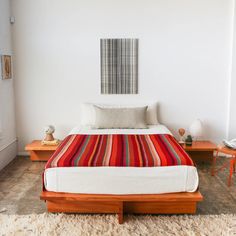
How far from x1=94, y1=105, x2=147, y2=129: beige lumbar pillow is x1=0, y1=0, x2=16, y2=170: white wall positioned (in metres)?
1.29

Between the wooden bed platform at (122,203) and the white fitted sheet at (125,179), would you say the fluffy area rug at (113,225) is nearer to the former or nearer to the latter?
the wooden bed platform at (122,203)

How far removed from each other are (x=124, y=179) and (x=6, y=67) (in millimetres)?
2536

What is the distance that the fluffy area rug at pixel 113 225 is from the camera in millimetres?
2521

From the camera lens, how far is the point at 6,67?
4.16 metres

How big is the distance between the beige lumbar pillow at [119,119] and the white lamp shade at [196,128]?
2.31 feet

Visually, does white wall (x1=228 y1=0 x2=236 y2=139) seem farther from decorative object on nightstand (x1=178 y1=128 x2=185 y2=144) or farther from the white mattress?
the white mattress

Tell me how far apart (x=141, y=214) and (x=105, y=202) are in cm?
37

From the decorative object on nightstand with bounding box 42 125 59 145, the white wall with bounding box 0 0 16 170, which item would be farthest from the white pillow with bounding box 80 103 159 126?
the white wall with bounding box 0 0 16 170

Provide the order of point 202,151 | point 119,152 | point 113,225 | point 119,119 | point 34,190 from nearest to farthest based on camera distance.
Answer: point 113,225, point 119,152, point 34,190, point 119,119, point 202,151

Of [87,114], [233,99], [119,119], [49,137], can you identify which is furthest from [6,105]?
[233,99]

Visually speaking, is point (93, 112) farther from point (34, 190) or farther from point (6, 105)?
point (34, 190)

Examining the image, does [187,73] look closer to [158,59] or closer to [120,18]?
[158,59]

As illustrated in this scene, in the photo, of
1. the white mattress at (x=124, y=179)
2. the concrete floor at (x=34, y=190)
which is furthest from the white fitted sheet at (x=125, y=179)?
the concrete floor at (x=34, y=190)

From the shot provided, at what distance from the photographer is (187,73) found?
14.5 ft
